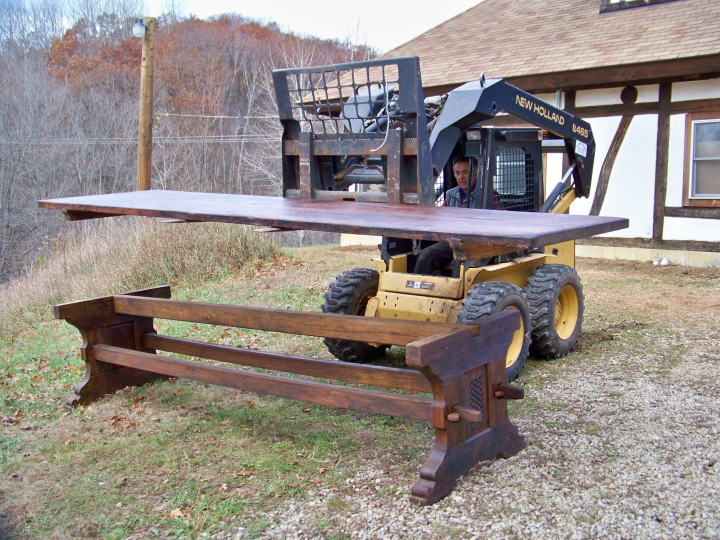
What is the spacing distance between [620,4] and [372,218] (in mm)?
11795

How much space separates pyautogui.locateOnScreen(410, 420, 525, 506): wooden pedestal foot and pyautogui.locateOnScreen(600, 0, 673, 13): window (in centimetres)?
1153

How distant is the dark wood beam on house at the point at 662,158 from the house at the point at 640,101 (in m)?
0.02

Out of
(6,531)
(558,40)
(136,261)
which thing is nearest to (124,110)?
(136,261)

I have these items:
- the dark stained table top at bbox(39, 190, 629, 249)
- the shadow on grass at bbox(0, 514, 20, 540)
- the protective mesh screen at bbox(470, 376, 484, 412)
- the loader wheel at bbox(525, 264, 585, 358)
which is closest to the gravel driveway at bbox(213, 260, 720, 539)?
the loader wheel at bbox(525, 264, 585, 358)

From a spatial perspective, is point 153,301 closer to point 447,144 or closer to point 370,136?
point 370,136

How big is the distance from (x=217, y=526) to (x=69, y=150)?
2997 centimetres

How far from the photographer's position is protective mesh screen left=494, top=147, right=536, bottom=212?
6047mm

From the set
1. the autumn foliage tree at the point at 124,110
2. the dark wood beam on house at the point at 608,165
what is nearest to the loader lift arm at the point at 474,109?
the dark wood beam on house at the point at 608,165

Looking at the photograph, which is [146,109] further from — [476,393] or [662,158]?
[476,393]

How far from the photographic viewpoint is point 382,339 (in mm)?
4059

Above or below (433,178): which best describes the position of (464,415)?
below

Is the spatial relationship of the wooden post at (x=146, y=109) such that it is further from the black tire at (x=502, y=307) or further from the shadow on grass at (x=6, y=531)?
the shadow on grass at (x=6, y=531)

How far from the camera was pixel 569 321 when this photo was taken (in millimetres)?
6109

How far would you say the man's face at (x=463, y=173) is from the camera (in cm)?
586
